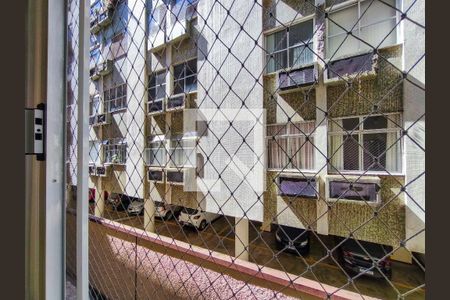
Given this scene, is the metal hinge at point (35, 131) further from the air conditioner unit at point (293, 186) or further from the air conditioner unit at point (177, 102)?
the air conditioner unit at point (177, 102)

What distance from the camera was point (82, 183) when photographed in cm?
38

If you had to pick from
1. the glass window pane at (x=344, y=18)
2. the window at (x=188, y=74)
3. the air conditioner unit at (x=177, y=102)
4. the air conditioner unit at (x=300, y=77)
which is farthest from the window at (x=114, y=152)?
the glass window pane at (x=344, y=18)

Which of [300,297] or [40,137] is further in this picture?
[300,297]

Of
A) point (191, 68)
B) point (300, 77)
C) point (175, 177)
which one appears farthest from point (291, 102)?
point (175, 177)

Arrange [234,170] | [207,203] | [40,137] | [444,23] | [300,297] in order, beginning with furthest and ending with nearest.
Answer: [207,203]
[234,170]
[300,297]
[40,137]
[444,23]

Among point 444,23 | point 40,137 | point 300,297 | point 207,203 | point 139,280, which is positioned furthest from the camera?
point 207,203

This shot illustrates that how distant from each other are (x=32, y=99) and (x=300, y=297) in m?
0.98

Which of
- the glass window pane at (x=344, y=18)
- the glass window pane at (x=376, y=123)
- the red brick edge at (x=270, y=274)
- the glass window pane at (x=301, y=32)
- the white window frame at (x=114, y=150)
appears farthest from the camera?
the white window frame at (x=114, y=150)

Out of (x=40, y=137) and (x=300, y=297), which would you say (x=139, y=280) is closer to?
(x=300, y=297)

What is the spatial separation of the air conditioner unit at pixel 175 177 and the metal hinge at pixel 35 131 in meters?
1.49

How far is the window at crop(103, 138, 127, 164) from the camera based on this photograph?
6.81 ft

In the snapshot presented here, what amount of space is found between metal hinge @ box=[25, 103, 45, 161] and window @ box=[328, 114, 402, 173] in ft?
3.24

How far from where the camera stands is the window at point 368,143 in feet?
3.52

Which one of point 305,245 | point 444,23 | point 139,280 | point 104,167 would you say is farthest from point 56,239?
→ point 305,245
